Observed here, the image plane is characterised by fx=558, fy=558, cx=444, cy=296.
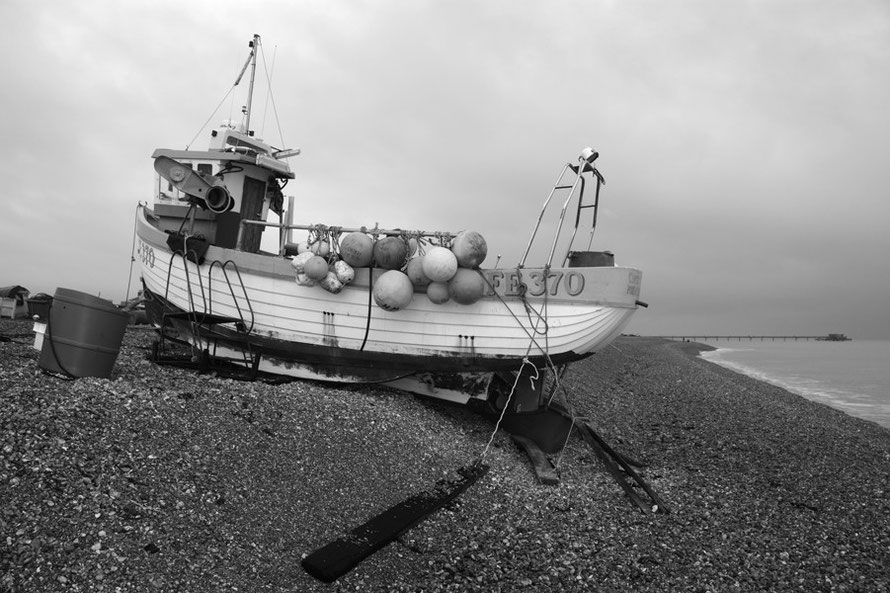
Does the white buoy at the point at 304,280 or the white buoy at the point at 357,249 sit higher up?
the white buoy at the point at 357,249

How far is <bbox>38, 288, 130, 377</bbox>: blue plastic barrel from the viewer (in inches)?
253

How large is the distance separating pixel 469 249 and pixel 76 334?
16.2 ft

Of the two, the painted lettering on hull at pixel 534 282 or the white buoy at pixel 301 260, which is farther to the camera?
the white buoy at pixel 301 260

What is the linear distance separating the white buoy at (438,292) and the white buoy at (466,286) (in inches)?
3.2

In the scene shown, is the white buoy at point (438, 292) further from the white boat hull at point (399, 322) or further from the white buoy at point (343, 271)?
the white buoy at point (343, 271)

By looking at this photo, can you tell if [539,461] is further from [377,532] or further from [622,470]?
[377,532]

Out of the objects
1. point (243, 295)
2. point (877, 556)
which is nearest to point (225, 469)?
point (243, 295)

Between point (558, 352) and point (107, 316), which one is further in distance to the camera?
point (558, 352)

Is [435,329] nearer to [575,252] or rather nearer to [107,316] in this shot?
[575,252]

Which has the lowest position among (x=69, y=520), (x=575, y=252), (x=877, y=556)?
(x=877, y=556)

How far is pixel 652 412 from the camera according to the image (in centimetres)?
1362

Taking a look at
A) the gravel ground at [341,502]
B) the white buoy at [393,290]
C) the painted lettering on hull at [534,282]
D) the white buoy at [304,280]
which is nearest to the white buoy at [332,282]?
the white buoy at [304,280]

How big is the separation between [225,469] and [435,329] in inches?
153

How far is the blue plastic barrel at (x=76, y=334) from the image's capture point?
6.44 m
